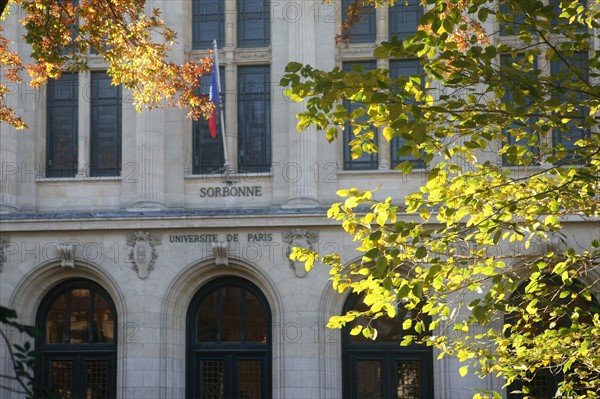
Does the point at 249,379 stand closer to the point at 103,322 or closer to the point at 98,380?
the point at 98,380

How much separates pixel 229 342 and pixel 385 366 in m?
4.07

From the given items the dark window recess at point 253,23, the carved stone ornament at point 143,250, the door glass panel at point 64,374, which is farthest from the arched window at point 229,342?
the dark window recess at point 253,23

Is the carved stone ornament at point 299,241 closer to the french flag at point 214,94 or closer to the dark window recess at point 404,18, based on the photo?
the french flag at point 214,94

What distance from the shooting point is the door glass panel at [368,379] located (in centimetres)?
2931

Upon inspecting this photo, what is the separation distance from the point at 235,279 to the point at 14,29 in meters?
8.88

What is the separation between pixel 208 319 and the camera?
29844 millimetres

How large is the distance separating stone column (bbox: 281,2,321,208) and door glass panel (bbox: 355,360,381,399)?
4.33 m

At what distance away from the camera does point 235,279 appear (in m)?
29.8

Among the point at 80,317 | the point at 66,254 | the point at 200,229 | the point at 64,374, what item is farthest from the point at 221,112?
the point at 64,374

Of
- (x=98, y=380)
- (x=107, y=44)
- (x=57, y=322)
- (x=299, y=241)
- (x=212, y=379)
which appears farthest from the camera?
(x=57, y=322)

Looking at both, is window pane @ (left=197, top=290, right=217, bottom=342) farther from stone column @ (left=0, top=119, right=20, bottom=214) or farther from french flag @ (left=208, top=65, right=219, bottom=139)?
stone column @ (left=0, top=119, right=20, bottom=214)

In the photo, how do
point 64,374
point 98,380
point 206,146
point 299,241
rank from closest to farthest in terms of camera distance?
point 299,241 < point 98,380 < point 64,374 < point 206,146

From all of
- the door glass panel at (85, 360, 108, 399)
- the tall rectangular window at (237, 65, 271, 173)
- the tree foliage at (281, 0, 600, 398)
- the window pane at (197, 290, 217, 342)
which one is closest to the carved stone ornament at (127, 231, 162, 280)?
the window pane at (197, 290, 217, 342)

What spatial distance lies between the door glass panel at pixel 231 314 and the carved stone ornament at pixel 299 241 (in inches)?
73.7
